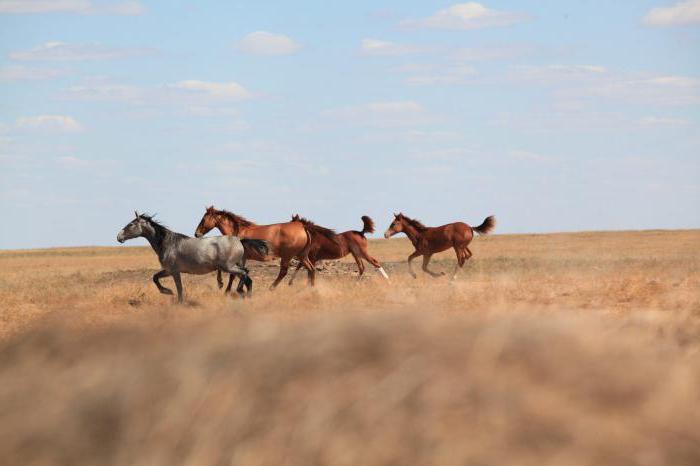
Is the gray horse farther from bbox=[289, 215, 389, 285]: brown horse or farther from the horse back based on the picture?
bbox=[289, 215, 389, 285]: brown horse

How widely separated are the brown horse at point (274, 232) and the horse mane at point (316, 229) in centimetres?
10

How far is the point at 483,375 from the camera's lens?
650 centimetres

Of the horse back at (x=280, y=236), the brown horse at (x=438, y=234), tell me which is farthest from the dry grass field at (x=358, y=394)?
the brown horse at (x=438, y=234)

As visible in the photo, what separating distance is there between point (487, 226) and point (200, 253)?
12.7 metres

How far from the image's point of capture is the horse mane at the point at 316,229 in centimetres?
2431

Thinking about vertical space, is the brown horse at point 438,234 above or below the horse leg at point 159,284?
above

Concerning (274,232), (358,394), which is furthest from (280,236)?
(358,394)

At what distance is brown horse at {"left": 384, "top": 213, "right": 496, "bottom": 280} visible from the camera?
29.9 m

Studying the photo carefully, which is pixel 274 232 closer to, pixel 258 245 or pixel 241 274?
pixel 258 245

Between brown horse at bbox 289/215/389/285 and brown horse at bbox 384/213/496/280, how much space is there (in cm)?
229

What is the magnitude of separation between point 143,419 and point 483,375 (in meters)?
2.26

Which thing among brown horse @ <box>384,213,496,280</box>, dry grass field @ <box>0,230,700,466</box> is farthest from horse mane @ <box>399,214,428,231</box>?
dry grass field @ <box>0,230,700,466</box>

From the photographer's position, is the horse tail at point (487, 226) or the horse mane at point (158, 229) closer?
the horse mane at point (158, 229)

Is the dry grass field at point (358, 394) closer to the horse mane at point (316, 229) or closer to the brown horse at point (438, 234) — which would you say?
the horse mane at point (316, 229)
